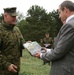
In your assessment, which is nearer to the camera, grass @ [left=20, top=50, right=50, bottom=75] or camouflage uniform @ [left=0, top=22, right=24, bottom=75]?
camouflage uniform @ [left=0, top=22, right=24, bottom=75]

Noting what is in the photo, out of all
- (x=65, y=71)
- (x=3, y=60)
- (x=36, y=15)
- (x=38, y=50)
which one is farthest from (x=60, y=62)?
(x=36, y=15)

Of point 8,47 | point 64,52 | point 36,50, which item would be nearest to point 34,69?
point 8,47

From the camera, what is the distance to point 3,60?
20.8ft

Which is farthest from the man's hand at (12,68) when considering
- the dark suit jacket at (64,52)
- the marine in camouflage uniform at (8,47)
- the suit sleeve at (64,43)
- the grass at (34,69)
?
the grass at (34,69)

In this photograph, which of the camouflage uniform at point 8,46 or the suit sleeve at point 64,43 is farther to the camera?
the camouflage uniform at point 8,46

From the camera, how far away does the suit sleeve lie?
501 cm

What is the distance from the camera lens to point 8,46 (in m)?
6.35

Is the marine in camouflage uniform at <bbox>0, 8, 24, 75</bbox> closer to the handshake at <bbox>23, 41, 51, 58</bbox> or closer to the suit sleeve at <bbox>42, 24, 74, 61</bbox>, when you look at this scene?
the handshake at <bbox>23, 41, 51, 58</bbox>

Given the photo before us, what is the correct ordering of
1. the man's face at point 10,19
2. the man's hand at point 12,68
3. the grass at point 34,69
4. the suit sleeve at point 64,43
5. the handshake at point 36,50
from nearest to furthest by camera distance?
the suit sleeve at point 64,43 < the handshake at point 36,50 < the man's hand at point 12,68 < the man's face at point 10,19 < the grass at point 34,69

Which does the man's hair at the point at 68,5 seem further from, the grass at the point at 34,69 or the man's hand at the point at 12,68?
the grass at the point at 34,69

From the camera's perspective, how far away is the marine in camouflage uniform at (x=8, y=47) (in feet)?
20.7

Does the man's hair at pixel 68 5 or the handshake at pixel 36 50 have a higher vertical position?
the man's hair at pixel 68 5

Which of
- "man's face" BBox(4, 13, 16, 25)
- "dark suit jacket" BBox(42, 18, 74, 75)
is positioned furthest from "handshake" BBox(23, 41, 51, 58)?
"man's face" BBox(4, 13, 16, 25)

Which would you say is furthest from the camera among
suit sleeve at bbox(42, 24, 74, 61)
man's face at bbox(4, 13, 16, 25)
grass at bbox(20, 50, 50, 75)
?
grass at bbox(20, 50, 50, 75)
